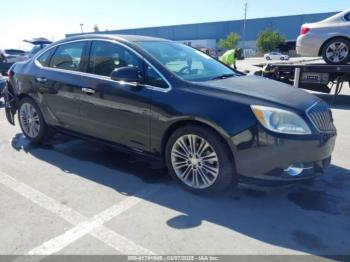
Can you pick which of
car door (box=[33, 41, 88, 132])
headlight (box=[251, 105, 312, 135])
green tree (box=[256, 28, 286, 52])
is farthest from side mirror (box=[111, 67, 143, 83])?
green tree (box=[256, 28, 286, 52])

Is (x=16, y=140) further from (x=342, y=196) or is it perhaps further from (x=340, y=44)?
(x=340, y=44)

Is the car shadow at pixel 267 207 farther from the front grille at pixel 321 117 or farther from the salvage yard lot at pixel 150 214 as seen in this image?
the front grille at pixel 321 117

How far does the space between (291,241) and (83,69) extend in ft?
10.5

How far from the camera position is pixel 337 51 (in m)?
9.24

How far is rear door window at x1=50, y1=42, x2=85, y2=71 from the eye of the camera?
461 cm

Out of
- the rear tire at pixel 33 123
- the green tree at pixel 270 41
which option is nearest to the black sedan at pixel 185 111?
the rear tire at pixel 33 123

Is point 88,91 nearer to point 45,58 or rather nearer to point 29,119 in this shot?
point 45,58

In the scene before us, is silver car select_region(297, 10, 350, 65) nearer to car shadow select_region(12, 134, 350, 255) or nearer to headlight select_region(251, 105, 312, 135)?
car shadow select_region(12, 134, 350, 255)

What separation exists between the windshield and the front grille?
1178mm

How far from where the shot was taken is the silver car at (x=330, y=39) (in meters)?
9.01

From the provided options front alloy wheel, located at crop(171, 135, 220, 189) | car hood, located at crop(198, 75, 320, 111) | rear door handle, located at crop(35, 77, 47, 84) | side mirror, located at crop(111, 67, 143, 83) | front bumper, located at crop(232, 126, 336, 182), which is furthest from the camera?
rear door handle, located at crop(35, 77, 47, 84)

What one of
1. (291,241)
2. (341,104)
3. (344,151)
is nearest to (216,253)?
(291,241)

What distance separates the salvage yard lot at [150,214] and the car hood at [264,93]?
1.02m

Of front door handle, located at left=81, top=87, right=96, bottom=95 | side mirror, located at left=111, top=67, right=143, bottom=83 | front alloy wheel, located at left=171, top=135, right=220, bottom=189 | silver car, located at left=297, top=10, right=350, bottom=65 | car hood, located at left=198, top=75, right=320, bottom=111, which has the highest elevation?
silver car, located at left=297, top=10, right=350, bottom=65
